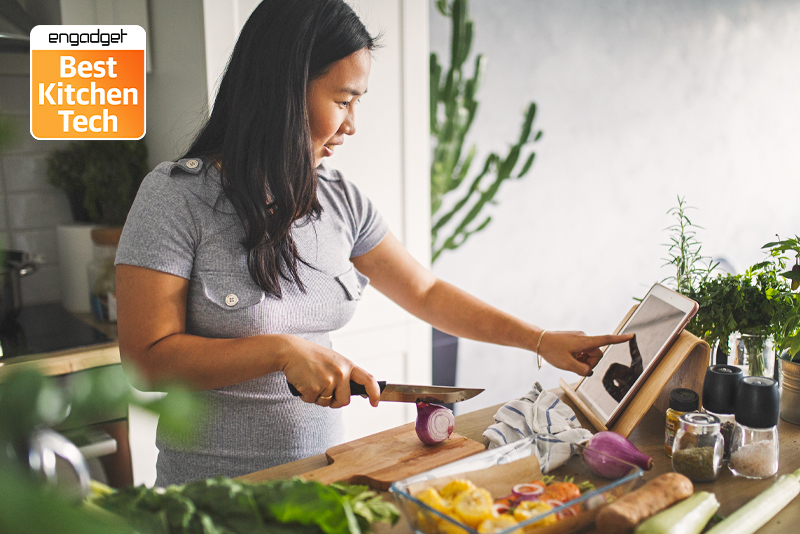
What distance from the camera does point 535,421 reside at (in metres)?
1.01

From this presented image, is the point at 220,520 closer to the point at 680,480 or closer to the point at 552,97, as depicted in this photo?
the point at 680,480

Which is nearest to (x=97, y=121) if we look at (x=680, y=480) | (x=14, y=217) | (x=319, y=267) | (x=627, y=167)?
(x=14, y=217)

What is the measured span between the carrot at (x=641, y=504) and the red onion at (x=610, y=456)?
44 millimetres

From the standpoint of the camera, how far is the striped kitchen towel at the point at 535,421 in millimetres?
975

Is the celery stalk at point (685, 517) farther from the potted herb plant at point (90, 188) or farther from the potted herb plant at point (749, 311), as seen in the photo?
the potted herb plant at point (90, 188)

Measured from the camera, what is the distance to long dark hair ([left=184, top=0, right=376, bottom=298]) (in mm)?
1047

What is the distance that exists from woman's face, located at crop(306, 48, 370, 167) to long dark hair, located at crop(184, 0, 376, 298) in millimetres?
15

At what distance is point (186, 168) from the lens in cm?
106

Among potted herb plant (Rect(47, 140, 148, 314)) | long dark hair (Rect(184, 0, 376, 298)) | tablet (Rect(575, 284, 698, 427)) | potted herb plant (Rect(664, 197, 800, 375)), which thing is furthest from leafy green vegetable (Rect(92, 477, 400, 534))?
potted herb plant (Rect(47, 140, 148, 314))

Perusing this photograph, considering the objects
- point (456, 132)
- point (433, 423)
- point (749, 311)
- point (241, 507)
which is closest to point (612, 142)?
point (456, 132)

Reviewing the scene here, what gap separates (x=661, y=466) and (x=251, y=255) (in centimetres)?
72

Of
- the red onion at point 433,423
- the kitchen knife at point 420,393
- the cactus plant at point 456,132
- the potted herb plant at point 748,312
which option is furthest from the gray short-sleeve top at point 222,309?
the cactus plant at point 456,132

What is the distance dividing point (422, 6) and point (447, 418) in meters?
1.47

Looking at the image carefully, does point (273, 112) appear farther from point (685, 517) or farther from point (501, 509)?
point (685, 517)
